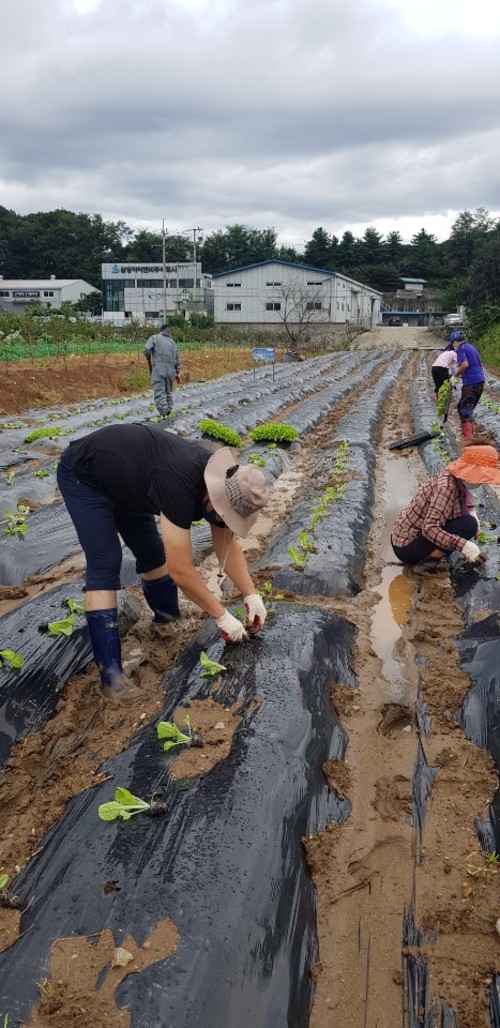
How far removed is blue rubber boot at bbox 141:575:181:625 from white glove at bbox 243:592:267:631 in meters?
0.73

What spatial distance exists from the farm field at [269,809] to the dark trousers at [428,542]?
0.17 meters

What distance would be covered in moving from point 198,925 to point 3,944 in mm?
587

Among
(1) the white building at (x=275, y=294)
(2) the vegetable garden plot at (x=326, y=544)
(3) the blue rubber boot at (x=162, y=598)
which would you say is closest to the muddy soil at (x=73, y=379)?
(2) the vegetable garden plot at (x=326, y=544)

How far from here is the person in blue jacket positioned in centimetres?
1021

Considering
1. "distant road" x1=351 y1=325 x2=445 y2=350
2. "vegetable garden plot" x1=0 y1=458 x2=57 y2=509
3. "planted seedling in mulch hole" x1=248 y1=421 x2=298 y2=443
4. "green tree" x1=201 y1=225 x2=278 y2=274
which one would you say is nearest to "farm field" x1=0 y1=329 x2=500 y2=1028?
"vegetable garden plot" x1=0 y1=458 x2=57 y2=509

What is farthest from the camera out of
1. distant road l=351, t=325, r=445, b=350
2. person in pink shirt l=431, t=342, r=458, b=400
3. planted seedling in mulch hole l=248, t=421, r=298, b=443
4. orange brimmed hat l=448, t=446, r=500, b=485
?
distant road l=351, t=325, r=445, b=350

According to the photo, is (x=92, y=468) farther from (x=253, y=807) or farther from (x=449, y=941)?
(x=449, y=941)

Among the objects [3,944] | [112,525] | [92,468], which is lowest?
[3,944]

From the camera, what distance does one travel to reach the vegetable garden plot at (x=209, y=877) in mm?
1820

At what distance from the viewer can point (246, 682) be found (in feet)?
10.5

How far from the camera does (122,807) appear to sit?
237 cm

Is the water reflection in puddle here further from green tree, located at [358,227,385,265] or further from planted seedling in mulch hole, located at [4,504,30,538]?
green tree, located at [358,227,385,265]

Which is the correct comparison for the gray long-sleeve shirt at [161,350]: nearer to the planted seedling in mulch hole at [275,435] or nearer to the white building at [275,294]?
the planted seedling in mulch hole at [275,435]

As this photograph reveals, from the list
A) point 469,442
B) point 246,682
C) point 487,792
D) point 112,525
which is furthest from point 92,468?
point 469,442
